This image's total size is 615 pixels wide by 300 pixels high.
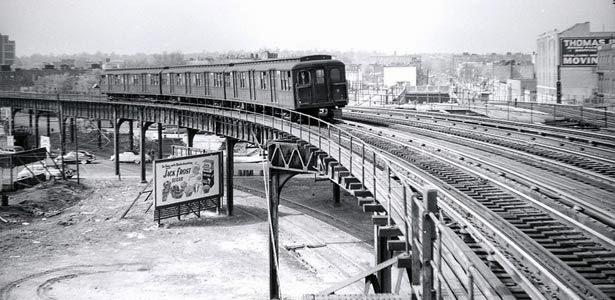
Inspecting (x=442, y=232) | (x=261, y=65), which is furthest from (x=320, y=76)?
(x=442, y=232)

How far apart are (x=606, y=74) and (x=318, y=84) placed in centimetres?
4034

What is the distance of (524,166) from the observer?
58.1 ft

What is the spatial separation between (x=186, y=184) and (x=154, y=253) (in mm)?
6906

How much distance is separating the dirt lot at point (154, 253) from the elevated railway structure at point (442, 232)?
8.93 ft

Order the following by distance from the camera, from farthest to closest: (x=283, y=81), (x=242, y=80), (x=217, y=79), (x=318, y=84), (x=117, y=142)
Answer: (x=117, y=142), (x=217, y=79), (x=242, y=80), (x=283, y=81), (x=318, y=84)

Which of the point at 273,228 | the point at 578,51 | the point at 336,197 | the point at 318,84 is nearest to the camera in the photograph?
the point at 273,228

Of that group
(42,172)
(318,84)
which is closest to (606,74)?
(318,84)

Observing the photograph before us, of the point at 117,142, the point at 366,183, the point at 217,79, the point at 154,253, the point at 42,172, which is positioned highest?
the point at 217,79

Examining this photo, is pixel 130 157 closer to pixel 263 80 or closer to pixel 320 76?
pixel 263 80

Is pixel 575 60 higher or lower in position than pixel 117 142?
higher

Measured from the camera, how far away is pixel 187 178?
34750 mm

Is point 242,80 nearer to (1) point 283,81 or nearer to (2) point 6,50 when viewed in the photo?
(1) point 283,81

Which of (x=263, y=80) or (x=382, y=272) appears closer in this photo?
(x=382, y=272)

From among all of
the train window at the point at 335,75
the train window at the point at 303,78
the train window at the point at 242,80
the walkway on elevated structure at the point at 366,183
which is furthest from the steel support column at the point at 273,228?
the train window at the point at 242,80
